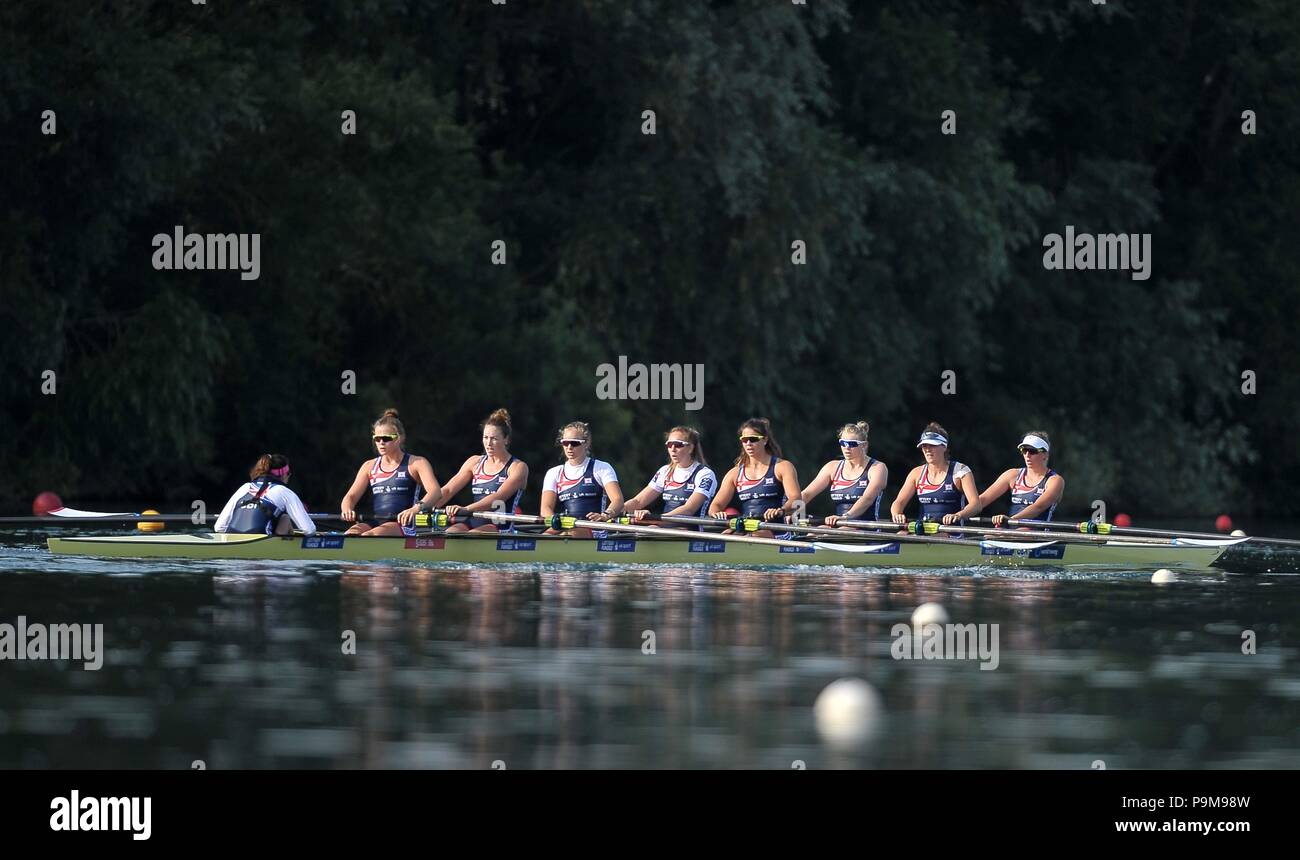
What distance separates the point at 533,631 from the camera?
14961mm

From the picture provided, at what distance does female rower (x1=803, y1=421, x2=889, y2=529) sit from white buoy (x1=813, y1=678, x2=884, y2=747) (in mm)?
10578

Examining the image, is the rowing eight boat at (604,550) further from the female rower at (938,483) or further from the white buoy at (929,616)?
the white buoy at (929,616)

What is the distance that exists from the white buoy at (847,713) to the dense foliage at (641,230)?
63.8 ft

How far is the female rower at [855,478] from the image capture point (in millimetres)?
22109

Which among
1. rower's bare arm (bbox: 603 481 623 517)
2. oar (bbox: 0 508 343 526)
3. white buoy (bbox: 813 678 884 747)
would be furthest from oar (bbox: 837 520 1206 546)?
white buoy (bbox: 813 678 884 747)

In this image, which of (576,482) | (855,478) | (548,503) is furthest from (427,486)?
(855,478)

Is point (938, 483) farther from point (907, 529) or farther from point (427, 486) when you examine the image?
point (427, 486)

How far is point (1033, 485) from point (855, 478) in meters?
1.80

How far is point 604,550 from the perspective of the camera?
21109 mm

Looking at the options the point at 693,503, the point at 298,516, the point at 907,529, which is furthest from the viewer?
the point at 693,503

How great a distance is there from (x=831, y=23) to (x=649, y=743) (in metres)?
31.1

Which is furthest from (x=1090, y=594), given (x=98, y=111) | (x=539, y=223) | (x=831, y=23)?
(x=831, y=23)
